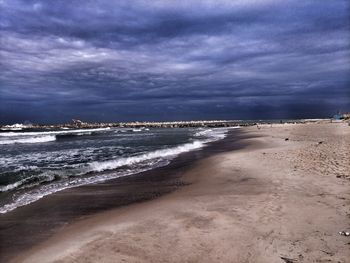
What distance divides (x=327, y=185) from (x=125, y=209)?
19.5 ft

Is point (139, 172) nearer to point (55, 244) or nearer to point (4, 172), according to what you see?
point (4, 172)

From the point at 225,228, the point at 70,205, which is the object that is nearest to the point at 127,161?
the point at 70,205

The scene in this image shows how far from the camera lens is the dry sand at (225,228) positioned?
5695 millimetres

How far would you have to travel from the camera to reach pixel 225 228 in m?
6.84

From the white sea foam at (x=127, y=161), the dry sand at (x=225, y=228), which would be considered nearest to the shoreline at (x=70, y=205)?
the dry sand at (x=225, y=228)

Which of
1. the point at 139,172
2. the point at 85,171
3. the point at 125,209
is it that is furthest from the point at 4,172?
the point at 125,209

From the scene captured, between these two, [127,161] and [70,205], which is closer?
[70,205]

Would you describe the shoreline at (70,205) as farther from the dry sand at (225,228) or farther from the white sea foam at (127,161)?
the white sea foam at (127,161)

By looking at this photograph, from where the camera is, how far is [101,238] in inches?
265

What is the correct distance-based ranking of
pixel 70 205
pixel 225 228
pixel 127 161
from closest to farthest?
pixel 225 228 < pixel 70 205 < pixel 127 161

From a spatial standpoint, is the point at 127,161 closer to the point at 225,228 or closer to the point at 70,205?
the point at 70,205

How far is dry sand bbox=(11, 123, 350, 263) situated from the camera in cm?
570

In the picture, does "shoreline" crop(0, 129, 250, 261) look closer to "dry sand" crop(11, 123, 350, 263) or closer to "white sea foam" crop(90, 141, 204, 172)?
"dry sand" crop(11, 123, 350, 263)

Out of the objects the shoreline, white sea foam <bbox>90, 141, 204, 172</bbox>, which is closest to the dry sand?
the shoreline
